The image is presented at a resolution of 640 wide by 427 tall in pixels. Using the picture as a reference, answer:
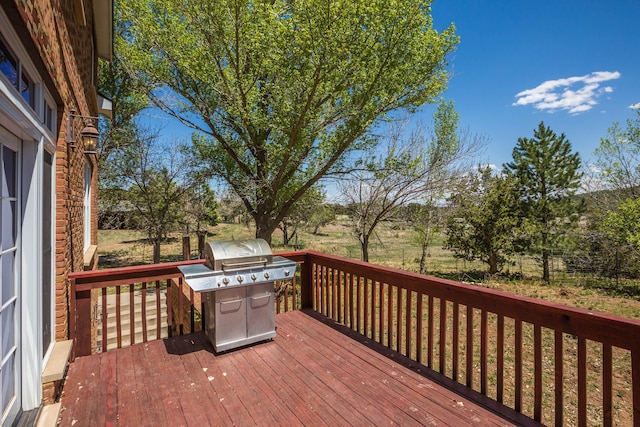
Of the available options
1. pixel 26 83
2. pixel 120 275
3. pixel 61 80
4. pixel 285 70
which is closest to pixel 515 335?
pixel 26 83

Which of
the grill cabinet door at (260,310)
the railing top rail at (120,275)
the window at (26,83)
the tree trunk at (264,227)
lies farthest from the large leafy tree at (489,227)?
the window at (26,83)

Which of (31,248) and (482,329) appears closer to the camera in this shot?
(31,248)

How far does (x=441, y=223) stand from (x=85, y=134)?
1421cm

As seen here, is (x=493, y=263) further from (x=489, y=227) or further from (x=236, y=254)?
(x=236, y=254)

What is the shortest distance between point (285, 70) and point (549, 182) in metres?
19.5

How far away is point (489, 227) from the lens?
16.3 m

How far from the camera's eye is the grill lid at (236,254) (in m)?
3.14

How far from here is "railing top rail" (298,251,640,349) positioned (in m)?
1.84

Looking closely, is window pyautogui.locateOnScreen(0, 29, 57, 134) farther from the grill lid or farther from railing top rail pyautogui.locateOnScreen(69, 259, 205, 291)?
the grill lid

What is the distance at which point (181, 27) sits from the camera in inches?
296

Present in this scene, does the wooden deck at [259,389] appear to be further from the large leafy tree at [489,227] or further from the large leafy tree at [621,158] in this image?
the large leafy tree at [621,158]

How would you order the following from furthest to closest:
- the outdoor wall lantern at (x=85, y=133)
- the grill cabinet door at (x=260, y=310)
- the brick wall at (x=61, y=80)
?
the grill cabinet door at (x=260, y=310) → the outdoor wall lantern at (x=85, y=133) → the brick wall at (x=61, y=80)

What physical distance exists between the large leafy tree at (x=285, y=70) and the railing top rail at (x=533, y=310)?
5.63 metres

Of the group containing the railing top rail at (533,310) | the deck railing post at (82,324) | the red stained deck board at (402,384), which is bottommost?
the red stained deck board at (402,384)
